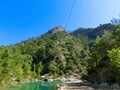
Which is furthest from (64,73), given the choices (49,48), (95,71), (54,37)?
(95,71)

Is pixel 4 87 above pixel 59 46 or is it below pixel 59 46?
below

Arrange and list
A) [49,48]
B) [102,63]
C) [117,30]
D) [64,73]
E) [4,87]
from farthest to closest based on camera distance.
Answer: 1. [49,48]
2. [64,73]
3. [102,63]
4. [117,30]
5. [4,87]

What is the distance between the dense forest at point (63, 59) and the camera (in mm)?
63094

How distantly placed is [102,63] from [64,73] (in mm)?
73058

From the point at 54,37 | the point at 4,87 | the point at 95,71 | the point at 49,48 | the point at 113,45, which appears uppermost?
the point at 54,37

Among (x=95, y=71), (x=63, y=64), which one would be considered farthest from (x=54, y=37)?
(x=95, y=71)

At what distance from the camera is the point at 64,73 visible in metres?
150

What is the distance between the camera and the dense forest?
207 ft

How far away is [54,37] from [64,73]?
50992 mm

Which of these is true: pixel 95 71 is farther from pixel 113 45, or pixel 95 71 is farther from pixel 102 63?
pixel 113 45

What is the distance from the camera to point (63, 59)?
16312 cm

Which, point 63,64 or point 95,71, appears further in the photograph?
point 63,64

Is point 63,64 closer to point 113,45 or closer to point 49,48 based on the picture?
point 49,48

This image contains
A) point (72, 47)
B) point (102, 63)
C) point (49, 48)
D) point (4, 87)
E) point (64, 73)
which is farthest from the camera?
point (72, 47)
